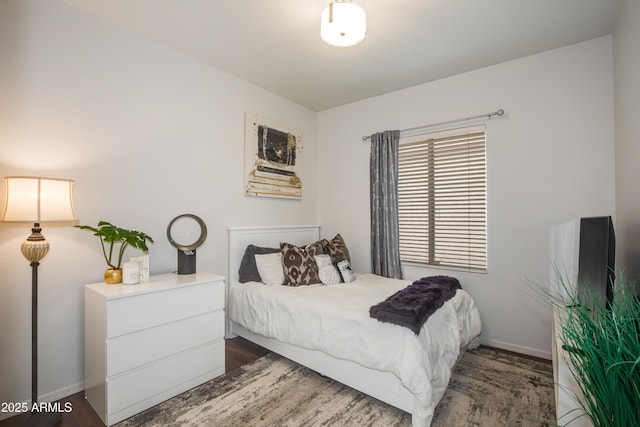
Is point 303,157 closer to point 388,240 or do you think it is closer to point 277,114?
point 277,114

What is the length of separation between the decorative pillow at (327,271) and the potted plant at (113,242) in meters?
1.50

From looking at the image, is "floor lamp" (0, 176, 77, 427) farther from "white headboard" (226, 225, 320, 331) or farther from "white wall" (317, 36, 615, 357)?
"white wall" (317, 36, 615, 357)

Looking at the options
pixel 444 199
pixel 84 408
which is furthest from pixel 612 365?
pixel 84 408

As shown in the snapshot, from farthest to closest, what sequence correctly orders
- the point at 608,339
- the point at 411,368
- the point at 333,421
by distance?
the point at 333,421
the point at 411,368
the point at 608,339

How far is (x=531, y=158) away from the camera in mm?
2678

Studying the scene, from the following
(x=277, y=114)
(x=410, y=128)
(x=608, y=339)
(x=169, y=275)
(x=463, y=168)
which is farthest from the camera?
(x=277, y=114)

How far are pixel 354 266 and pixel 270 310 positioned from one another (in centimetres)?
148

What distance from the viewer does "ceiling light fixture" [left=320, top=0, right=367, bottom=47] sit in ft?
5.83

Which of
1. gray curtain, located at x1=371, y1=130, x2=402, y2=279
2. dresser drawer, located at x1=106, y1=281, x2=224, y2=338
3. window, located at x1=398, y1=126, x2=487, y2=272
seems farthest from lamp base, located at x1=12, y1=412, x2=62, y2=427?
window, located at x1=398, y1=126, x2=487, y2=272

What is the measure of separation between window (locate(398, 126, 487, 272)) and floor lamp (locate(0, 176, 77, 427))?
9.50 feet

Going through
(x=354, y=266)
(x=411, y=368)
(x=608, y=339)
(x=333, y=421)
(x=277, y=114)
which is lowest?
(x=333, y=421)

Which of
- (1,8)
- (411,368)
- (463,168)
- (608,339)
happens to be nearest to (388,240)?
(463,168)

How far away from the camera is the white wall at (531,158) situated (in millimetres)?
2426

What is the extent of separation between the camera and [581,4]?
2.02m
